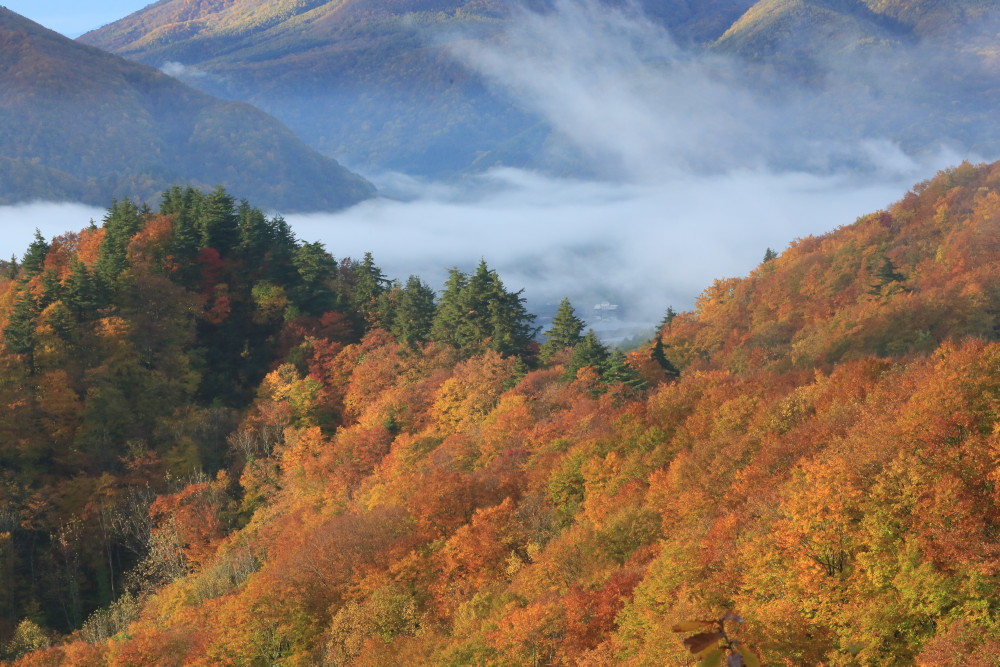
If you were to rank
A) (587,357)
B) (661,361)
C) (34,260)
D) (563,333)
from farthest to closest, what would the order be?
(34,260) < (563,333) < (661,361) < (587,357)

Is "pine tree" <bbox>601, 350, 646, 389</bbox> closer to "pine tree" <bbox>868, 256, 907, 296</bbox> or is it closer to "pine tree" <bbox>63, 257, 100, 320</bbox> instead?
"pine tree" <bbox>868, 256, 907, 296</bbox>

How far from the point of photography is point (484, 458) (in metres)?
77.6

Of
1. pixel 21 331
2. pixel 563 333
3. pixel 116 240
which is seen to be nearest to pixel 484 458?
pixel 563 333

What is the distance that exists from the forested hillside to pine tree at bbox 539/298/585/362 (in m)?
0.42

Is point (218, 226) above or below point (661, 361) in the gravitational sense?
above

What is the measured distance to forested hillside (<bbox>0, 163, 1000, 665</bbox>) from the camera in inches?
1625

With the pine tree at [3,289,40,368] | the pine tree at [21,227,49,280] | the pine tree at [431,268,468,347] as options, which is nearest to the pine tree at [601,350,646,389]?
the pine tree at [431,268,468,347]

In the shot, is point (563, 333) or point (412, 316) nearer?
point (563, 333)

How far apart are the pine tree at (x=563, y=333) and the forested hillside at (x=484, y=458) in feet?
1.39

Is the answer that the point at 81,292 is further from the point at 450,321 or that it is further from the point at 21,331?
the point at 450,321

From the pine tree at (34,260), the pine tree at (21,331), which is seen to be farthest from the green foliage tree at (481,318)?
the pine tree at (34,260)

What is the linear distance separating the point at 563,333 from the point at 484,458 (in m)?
24.6

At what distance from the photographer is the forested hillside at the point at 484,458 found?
135 feet

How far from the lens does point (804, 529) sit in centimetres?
4238
